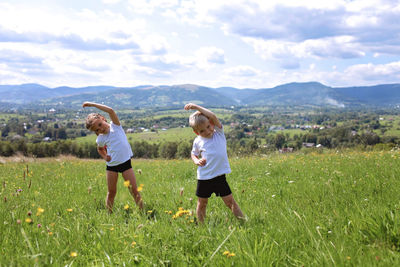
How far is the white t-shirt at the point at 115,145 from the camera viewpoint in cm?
507

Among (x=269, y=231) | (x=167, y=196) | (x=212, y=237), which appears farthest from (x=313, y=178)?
(x=212, y=237)

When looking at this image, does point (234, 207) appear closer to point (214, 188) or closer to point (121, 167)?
point (214, 188)

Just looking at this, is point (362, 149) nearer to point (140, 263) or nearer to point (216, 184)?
point (216, 184)

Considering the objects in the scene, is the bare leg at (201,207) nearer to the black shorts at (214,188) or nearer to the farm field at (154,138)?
the black shorts at (214,188)

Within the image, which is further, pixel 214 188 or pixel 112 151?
pixel 112 151

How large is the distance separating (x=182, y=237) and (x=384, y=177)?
4468mm

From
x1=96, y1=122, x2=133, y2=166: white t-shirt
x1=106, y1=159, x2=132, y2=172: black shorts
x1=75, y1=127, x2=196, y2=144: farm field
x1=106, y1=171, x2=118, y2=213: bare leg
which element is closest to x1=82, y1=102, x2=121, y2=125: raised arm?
x1=96, y1=122, x2=133, y2=166: white t-shirt

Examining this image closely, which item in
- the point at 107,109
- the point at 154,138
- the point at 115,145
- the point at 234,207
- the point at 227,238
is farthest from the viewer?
the point at 154,138

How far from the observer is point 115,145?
16.8 feet

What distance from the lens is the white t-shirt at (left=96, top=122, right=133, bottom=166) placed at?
5.07 metres

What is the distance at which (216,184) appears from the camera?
12.9 ft

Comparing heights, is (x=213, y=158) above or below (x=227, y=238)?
above

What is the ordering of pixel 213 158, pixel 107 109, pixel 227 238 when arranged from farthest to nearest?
pixel 107 109
pixel 213 158
pixel 227 238

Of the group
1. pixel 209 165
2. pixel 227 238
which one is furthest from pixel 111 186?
pixel 227 238
